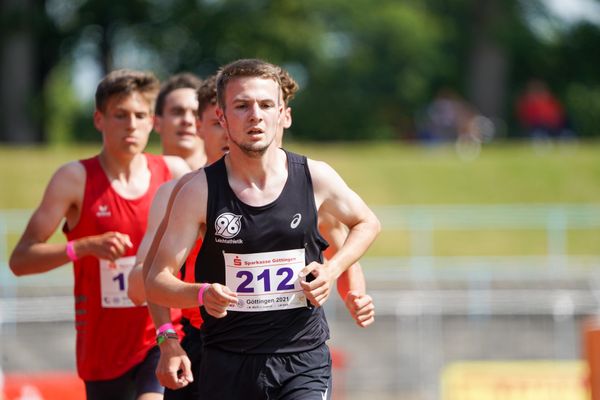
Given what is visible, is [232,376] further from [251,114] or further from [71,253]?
[71,253]

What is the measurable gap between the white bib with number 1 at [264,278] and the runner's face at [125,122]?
1631mm

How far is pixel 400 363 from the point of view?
587 inches

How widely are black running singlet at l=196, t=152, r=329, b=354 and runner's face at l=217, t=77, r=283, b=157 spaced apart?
7.3 inches

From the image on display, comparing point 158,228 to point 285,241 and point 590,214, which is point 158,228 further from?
point 590,214

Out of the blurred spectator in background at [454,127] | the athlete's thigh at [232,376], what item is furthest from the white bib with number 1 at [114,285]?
the blurred spectator in background at [454,127]

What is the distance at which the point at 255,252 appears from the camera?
15.3 ft

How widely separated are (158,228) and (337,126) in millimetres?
29081

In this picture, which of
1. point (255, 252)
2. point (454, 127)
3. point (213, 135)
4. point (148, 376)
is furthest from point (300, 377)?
point (454, 127)

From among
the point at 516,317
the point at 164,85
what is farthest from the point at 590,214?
the point at 164,85

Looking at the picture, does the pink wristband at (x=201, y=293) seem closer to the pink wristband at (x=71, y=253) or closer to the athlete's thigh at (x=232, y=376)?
Answer: the athlete's thigh at (x=232, y=376)

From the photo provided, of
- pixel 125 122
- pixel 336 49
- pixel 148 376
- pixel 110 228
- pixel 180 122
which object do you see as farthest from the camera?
pixel 336 49

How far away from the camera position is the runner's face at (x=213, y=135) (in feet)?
18.8

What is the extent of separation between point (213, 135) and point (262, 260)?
1.26 meters

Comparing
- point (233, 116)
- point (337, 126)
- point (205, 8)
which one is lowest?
point (233, 116)
